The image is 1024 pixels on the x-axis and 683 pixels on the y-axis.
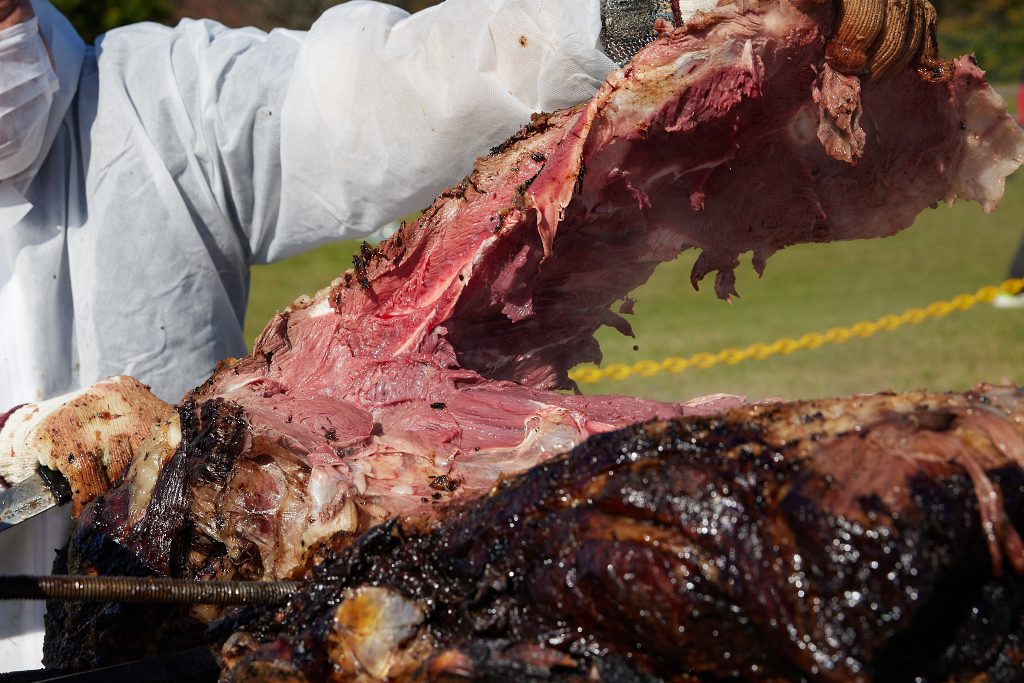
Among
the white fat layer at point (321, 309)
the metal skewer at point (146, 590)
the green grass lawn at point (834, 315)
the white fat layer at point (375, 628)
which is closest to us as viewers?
the metal skewer at point (146, 590)

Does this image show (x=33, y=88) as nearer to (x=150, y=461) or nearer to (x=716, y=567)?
(x=150, y=461)

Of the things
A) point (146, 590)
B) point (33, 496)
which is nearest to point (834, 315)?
point (33, 496)

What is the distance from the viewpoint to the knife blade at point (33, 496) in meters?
2.50

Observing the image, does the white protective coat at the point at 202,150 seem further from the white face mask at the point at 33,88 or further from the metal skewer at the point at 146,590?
the metal skewer at the point at 146,590

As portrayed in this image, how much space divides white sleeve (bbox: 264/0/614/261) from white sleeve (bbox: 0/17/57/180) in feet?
2.47

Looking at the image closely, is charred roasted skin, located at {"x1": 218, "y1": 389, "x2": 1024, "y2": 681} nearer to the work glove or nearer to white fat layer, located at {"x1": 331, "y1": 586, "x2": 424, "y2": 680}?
white fat layer, located at {"x1": 331, "y1": 586, "x2": 424, "y2": 680}

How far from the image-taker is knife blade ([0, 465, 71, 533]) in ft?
8.20

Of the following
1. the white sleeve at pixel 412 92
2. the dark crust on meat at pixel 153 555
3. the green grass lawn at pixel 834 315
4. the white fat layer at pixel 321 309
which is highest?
the white sleeve at pixel 412 92

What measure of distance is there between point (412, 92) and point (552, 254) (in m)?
0.75

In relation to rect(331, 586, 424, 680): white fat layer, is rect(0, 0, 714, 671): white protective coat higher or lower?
higher

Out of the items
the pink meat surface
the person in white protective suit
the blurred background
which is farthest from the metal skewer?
the blurred background

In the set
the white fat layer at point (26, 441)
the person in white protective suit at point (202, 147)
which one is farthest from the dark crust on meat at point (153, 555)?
the person in white protective suit at point (202, 147)

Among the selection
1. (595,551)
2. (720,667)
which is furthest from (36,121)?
(720,667)

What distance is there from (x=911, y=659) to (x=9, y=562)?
2376mm
